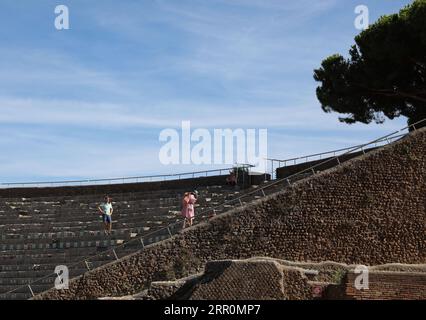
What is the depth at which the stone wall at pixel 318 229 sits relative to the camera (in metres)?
21.1

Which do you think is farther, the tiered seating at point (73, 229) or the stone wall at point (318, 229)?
the tiered seating at point (73, 229)

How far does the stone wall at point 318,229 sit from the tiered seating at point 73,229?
1.16 m

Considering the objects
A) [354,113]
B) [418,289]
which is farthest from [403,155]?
[354,113]

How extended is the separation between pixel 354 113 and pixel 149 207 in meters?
8.56

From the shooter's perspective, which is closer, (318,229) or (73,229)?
(318,229)

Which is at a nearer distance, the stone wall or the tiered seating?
the stone wall

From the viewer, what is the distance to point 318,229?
69.7 ft

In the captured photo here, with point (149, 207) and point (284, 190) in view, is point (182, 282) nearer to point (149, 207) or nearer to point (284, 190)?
point (284, 190)

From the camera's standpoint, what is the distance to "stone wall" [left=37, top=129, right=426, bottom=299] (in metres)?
21.1

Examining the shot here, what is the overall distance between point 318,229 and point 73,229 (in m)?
9.38

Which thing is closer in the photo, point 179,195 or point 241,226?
point 241,226

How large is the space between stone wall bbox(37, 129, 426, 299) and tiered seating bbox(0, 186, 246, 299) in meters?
1.16

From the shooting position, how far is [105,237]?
82.4 feet

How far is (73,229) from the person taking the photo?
2711cm
